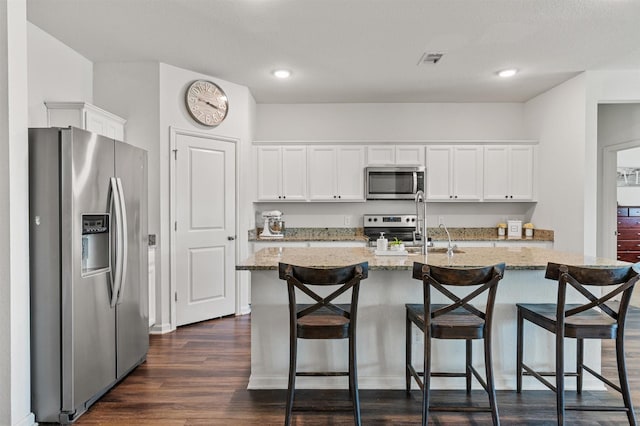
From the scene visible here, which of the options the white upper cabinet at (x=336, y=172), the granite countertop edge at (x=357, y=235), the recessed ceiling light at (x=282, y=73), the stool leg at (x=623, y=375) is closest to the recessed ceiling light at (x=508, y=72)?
the white upper cabinet at (x=336, y=172)

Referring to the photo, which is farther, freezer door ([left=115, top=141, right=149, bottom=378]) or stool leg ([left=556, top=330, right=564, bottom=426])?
freezer door ([left=115, top=141, right=149, bottom=378])

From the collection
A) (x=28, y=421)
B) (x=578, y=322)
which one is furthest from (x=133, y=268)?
(x=578, y=322)

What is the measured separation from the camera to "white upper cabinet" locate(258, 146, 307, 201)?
16.0 ft

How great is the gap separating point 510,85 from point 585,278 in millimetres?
3214

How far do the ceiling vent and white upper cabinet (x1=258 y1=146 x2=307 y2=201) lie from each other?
5.97 ft

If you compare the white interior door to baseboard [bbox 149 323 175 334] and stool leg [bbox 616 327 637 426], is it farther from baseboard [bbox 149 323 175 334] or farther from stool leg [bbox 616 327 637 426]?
stool leg [bbox 616 327 637 426]

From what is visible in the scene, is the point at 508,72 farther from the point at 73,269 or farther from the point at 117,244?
the point at 73,269

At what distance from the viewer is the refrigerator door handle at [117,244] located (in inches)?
98.5

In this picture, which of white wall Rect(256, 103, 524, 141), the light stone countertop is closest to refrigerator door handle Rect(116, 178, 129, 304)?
the light stone countertop

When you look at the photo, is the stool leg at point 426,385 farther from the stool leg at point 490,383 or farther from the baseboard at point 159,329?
the baseboard at point 159,329

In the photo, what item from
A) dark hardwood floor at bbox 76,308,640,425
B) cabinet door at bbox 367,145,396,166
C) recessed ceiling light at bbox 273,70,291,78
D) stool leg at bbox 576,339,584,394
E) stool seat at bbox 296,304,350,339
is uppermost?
recessed ceiling light at bbox 273,70,291,78

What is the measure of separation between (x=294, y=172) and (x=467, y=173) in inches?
88.9

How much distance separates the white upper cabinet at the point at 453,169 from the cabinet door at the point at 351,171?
88 centimetres

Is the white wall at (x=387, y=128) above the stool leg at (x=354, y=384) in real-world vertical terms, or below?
above
